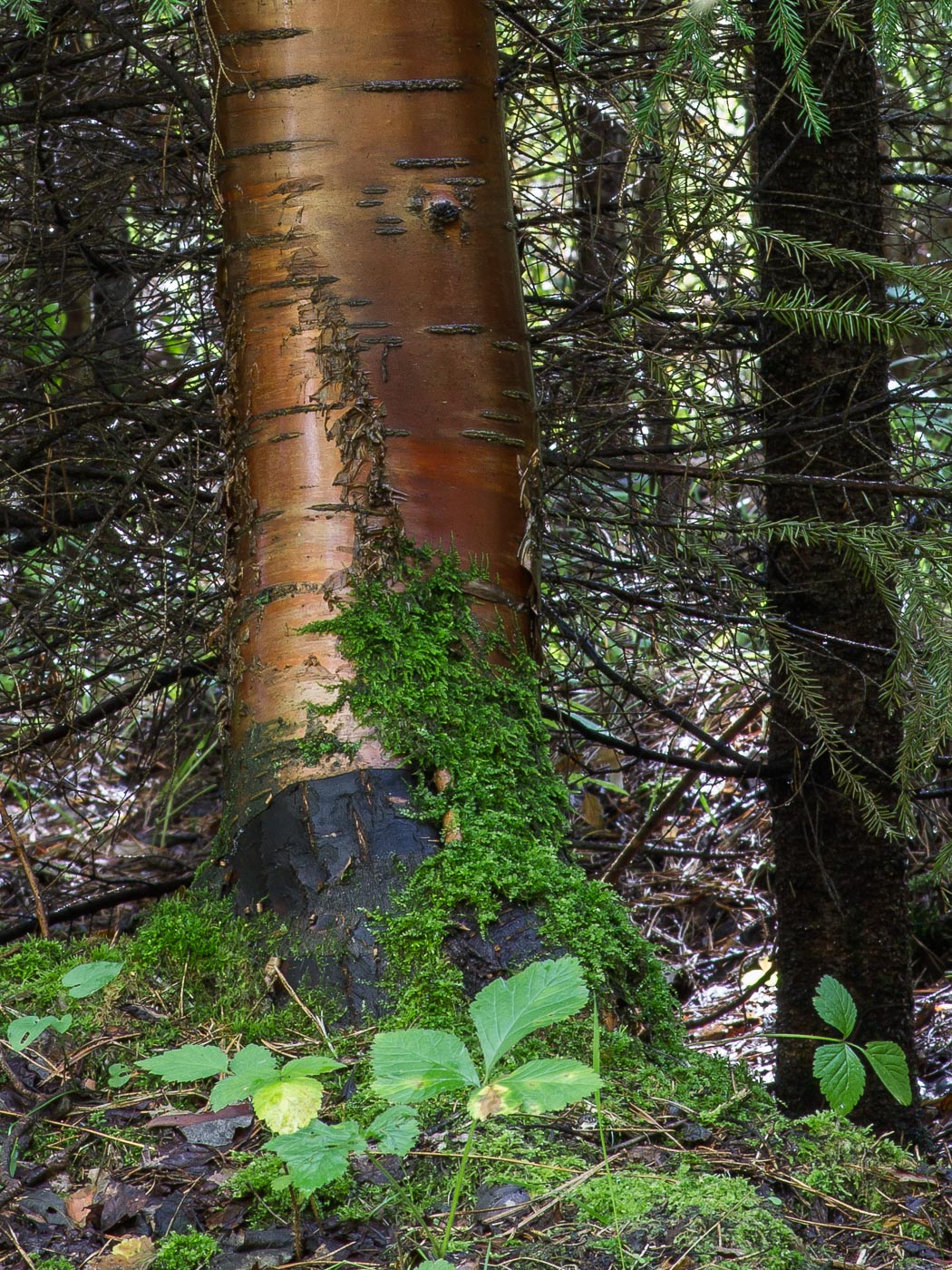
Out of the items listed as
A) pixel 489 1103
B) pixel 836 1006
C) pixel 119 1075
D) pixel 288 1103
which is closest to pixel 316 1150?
pixel 288 1103

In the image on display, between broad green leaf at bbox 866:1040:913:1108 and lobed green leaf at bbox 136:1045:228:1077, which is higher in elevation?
lobed green leaf at bbox 136:1045:228:1077

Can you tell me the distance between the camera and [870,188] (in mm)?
3389

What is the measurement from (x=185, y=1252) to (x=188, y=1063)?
0.71 ft

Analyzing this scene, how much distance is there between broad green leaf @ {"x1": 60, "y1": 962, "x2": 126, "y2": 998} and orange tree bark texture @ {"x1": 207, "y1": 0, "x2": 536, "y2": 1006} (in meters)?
0.38

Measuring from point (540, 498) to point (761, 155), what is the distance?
203 cm

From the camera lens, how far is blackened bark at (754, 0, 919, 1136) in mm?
3320

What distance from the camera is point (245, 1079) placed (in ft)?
4.24

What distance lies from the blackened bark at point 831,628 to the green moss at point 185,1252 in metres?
2.42

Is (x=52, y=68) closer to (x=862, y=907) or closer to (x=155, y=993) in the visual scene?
(x=155, y=993)

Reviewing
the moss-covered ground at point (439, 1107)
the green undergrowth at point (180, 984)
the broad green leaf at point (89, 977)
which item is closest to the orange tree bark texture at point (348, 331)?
the moss-covered ground at point (439, 1107)

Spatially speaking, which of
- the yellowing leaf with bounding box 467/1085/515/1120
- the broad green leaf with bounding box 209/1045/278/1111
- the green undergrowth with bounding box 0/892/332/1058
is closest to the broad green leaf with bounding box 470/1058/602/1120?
the yellowing leaf with bounding box 467/1085/515/1120

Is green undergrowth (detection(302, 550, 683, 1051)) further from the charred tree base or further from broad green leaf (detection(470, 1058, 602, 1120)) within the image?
broad green leaf (detection(470, 1058, 602, 1120))

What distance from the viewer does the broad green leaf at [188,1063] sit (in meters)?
1.32

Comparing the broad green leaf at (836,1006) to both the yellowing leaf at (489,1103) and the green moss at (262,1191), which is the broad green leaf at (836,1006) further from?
the green moss at (262,1191)
